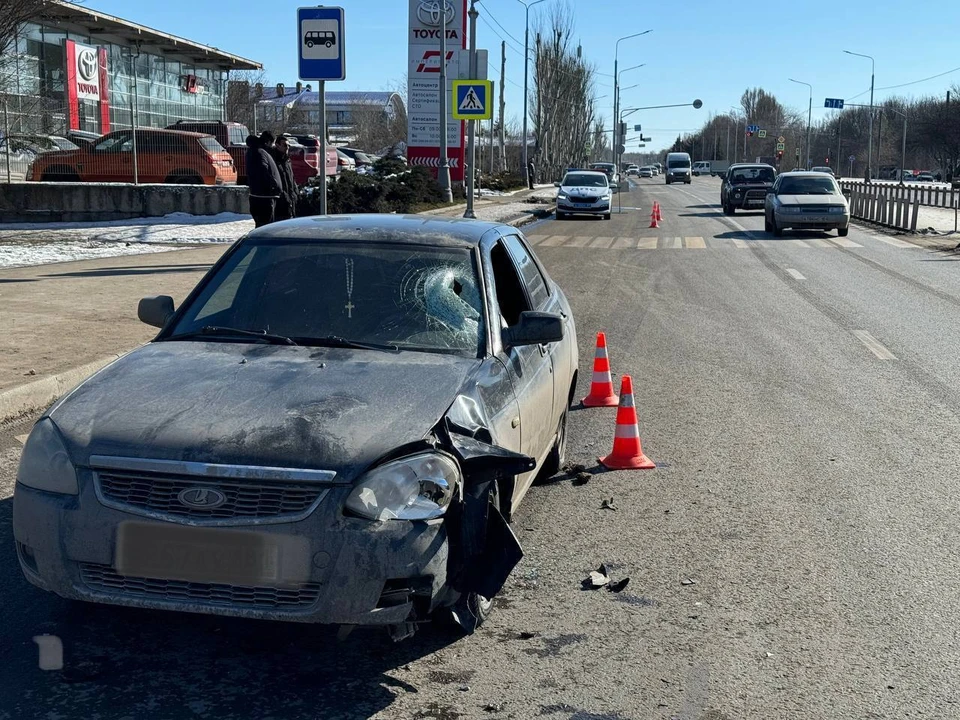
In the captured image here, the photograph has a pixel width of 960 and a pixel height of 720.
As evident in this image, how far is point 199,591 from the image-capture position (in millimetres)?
3670

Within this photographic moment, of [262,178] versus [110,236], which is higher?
[262,178]

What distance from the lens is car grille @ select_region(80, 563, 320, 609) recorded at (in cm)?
363

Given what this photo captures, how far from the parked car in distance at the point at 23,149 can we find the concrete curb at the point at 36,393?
17.5 m

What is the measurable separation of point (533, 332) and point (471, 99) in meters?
19.7

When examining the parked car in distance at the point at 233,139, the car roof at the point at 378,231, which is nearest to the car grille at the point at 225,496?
the car roof at the point at 378,231

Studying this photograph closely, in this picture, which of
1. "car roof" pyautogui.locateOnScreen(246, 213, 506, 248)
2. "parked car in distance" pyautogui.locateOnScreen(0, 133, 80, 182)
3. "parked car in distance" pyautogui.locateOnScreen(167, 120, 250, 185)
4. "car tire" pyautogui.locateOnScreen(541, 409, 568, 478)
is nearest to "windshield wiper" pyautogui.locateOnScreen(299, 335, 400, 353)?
"car roof" pyautogui.locateOnScreen(246, 213, 506, 248)

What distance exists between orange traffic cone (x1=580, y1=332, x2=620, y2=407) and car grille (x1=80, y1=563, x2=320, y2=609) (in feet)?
16.7

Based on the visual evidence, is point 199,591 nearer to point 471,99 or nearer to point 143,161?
point 471,99

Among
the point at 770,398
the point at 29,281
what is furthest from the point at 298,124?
the point at 770,398

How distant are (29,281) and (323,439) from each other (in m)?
11.1

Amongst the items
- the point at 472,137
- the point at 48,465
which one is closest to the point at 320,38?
the point at 48,465

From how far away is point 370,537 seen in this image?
11.8ft

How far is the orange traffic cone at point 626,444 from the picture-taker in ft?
21.9

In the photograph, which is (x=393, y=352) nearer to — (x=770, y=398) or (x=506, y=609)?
(x=506, y=609)
